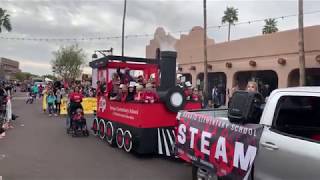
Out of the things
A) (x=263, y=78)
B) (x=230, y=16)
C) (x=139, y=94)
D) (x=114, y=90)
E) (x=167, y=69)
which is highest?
(x=230, y=16)

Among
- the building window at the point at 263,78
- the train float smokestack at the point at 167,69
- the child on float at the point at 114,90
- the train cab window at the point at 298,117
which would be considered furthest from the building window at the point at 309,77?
the train cab window at the point at 298,117

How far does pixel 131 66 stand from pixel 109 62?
1069mm

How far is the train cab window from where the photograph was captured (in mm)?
4871

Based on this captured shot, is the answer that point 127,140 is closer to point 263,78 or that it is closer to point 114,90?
point 114,90

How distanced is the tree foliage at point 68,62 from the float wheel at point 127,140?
191 feet

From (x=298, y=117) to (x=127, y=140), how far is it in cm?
597

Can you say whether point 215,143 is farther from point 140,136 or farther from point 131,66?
point 131,66

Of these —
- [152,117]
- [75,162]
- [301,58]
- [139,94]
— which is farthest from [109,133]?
[301,58]

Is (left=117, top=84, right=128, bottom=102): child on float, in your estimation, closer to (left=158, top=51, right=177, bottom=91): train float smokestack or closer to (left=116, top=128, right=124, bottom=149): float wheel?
(left=116, top=128, right=124, bottom=149): float wheel

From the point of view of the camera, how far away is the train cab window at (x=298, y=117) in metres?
4.87

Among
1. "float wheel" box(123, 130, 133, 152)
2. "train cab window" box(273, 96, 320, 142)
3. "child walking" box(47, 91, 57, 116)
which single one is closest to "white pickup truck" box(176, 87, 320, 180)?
"train cab window" box(273, 96, 320, 142)

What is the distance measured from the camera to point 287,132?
15.9ft

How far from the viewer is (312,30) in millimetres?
22719

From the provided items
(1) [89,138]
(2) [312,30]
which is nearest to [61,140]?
Result: (1) [89,138]
